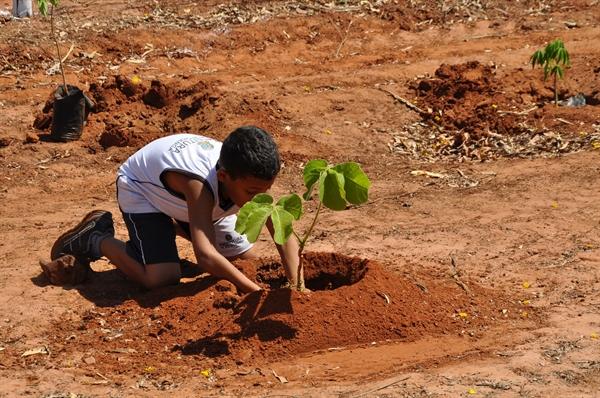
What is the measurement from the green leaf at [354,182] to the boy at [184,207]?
35 cm

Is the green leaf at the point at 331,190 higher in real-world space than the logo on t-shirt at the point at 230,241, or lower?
higher

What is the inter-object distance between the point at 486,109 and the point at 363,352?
4904 mm

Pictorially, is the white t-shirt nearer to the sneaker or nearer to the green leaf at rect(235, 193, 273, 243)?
the sneaker

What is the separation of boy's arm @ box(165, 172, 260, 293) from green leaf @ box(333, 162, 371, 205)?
2.44 feet

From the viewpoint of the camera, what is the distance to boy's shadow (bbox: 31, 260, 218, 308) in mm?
4172

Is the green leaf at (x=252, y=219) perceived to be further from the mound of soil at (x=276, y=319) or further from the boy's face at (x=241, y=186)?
the mound of soil at (x=276, y=319)

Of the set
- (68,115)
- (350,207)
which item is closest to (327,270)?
(350,207)

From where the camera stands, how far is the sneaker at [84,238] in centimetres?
452

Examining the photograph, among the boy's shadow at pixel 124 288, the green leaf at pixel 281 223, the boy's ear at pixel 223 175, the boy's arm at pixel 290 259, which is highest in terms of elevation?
the boy's ear at pixel 223 175

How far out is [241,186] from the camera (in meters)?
3.83

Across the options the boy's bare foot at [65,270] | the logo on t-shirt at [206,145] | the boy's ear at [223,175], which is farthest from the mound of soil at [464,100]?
the boy's bare foot at [65,270]

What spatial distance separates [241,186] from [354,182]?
1.99ft

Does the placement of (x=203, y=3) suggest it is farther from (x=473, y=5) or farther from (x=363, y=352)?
(x=363, y=352)

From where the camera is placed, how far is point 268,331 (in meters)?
3.78
